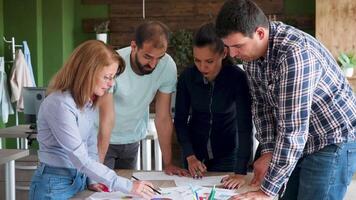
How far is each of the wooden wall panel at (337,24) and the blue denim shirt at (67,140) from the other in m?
4.72

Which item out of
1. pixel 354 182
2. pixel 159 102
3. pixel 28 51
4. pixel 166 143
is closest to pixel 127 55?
pixel 159 102

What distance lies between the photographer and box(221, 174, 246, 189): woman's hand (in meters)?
1.98

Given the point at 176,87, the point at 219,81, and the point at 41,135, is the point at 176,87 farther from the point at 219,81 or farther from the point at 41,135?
the point at 41,135

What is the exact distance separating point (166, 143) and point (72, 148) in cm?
78

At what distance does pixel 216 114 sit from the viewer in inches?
90.7

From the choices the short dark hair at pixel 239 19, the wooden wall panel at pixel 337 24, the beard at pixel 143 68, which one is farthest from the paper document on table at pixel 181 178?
the wooden wall panel at pixel 337 24

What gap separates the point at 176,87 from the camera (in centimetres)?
236

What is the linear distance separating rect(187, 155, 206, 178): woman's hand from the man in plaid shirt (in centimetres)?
46

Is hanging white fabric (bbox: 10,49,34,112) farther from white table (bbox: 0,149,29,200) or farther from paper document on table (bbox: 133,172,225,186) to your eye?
paper document on table (bbox: 133,172,225,186)

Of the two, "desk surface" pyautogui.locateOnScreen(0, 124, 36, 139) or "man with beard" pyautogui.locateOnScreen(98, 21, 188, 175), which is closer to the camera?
"man with beard" pyautogui.locateOnScreen(98, 21, 188, 175)

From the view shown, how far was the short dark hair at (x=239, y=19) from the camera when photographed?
1568mm

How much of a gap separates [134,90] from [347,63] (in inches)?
160

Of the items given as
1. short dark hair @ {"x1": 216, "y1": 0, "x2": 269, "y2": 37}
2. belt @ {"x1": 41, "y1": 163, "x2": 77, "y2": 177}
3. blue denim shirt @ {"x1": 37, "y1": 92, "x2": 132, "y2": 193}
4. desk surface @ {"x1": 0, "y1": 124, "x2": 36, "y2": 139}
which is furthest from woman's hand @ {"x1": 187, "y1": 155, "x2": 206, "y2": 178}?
desk surface @ {"x1": 0, "y1": 124, "x2": 36, "y2": 139}

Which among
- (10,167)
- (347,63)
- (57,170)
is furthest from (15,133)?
(347,63)
